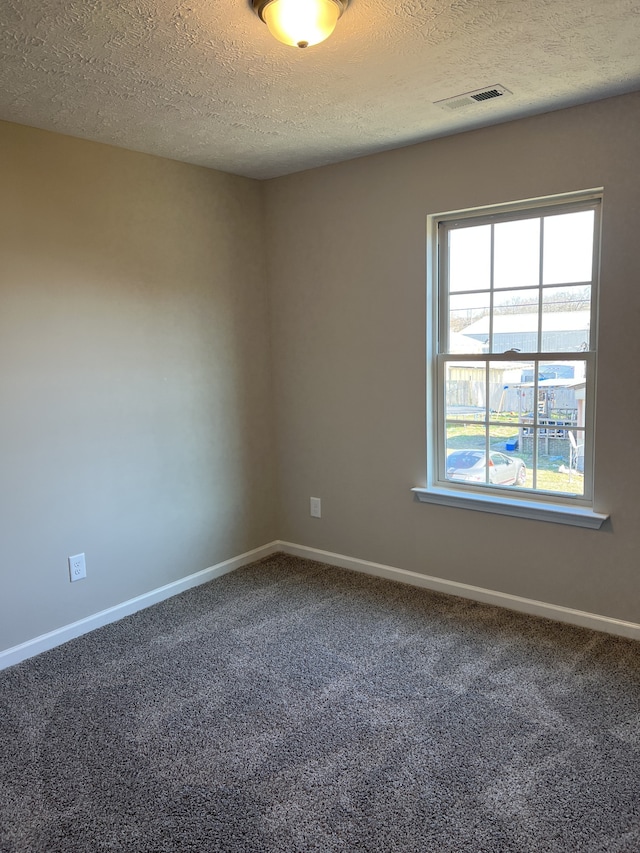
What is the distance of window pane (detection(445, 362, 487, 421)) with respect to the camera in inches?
125

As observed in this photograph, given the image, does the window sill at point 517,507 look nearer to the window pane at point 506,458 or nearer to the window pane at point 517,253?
the window pane at point 506,458

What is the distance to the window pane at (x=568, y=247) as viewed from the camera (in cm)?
279

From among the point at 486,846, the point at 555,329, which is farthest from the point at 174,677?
the point at 555,329

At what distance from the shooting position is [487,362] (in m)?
3.14

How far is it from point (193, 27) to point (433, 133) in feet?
4.98

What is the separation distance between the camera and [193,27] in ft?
5.98

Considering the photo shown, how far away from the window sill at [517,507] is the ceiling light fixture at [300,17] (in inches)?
88.2

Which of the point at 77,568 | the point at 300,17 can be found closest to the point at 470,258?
the point at 300,17

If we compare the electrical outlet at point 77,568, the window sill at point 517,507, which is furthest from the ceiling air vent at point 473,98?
the electrical outlet at point 77,568

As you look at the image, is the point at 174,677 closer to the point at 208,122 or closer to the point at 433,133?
the point at 208,122

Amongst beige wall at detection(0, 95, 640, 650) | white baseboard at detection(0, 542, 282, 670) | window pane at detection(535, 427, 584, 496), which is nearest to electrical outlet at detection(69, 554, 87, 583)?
beige wall at detection(0, 95, 640, 650)

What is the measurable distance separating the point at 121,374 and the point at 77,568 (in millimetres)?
1018

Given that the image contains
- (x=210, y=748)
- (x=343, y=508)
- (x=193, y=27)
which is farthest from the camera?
(x=343, y=508)

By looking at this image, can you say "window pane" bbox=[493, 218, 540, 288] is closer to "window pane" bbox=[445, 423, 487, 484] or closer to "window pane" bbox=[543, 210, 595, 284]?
"window pane" bbox=[543, 210, 595, 284]
